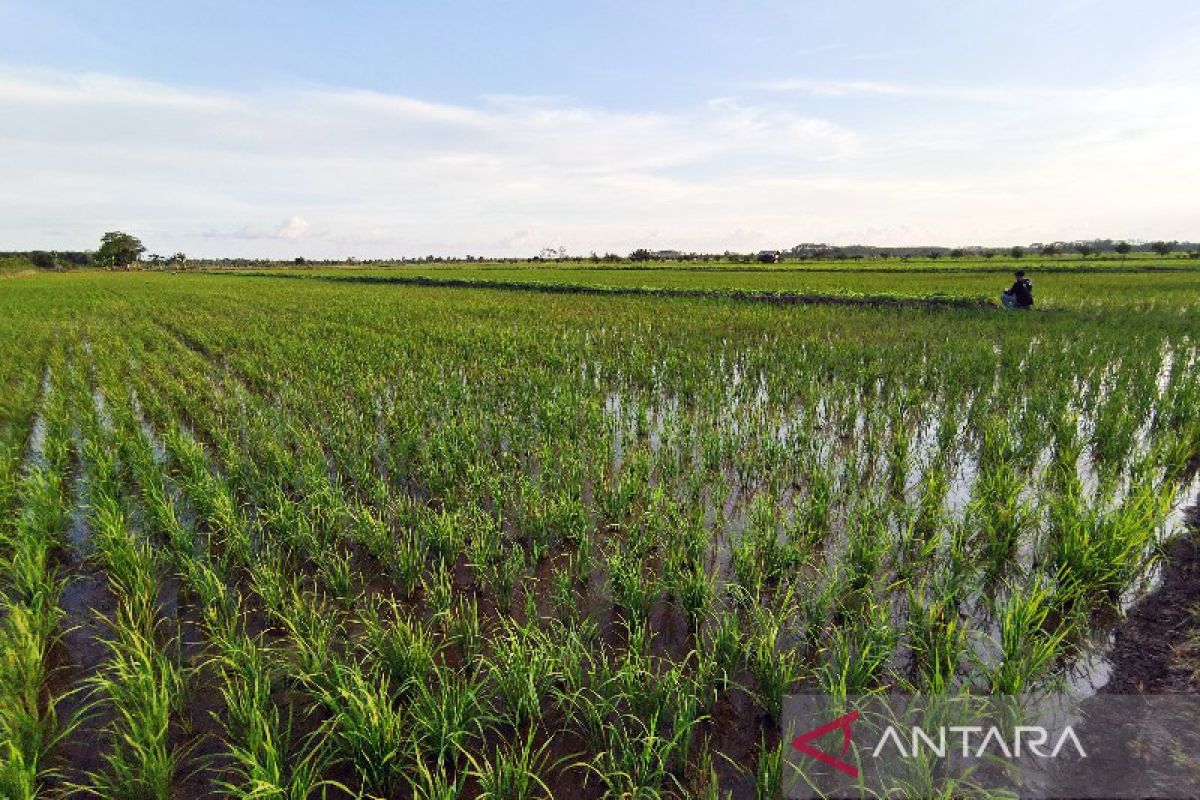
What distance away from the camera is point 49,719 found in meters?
2.72

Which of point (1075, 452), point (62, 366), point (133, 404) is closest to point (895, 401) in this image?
point (1075, 452)

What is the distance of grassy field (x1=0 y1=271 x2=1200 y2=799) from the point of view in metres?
2.52

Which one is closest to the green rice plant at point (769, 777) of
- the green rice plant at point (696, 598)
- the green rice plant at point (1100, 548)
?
the green rice plant at point (696, 598)

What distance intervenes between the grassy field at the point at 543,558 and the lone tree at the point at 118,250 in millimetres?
106509

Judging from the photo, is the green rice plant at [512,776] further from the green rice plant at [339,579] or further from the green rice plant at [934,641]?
the green rice plant at [934,641]

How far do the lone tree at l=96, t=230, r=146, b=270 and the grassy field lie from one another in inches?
4193

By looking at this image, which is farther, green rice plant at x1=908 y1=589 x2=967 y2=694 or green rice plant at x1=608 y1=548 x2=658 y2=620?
green rice plant at x1=608 y1=548 x2=658 y2=620

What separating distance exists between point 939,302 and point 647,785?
1815 cm

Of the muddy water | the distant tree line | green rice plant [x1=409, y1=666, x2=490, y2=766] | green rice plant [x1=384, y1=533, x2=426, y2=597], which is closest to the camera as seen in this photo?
green rice plant [x1=409, y1=666, x2=490, y2=766]

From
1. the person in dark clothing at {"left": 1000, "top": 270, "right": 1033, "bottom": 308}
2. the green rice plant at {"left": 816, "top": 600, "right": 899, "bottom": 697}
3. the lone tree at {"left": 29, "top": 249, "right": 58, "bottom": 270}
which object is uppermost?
the lone tree at {"left": 29, "top": 249, "right": 58, "bottom": 270}

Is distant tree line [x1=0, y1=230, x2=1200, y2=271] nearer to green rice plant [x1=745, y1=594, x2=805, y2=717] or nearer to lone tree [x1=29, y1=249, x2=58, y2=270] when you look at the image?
lone tree [x1=29, y1=249, x2=58, y2=270]

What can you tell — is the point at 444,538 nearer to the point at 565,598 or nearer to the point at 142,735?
the point at 565,598

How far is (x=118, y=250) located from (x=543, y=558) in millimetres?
117132

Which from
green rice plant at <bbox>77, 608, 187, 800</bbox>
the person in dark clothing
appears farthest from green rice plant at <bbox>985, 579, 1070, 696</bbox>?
the person in dark clothing
